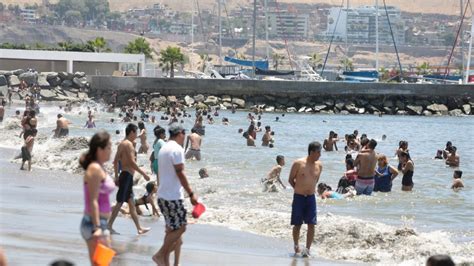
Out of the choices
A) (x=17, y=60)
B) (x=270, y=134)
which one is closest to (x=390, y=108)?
(x=17, y=60)

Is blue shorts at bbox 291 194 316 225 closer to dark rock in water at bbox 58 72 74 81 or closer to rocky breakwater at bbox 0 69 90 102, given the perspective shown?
rocky breakwater at bbox 0 69 90 102

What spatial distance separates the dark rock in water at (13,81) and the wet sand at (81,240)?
50.3m

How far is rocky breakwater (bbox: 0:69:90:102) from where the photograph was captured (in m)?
65.5

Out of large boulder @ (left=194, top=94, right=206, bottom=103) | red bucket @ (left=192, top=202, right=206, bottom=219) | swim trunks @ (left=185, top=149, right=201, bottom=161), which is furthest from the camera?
large boulder @ (left=194, top=94, right=206, bottom=103)

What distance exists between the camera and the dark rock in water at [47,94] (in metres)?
65.5

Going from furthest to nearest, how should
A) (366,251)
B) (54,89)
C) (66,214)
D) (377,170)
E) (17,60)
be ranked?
1. (17,60)
2. (54,89)
3. (377,170)
4. (66,214)
5. (366,251)

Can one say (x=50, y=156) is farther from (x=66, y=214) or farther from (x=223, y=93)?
(x=223, y=93)

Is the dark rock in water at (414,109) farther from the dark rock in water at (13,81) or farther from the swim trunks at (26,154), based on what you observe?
the swim trunks at (26,154)

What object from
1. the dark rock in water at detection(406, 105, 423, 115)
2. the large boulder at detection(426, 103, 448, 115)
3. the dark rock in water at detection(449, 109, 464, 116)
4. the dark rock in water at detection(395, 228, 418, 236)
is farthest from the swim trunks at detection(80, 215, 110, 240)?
the dark rock in water at detection(449, 109, 464, 116)

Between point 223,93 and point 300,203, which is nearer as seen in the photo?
point 300,203

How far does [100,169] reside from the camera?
744 centimetres

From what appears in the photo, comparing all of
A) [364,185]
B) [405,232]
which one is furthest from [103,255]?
[364,185]

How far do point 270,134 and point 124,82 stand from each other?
3457 centimetres

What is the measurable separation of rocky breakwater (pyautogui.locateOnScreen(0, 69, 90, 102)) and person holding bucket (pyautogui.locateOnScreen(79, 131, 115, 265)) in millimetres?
56316
